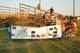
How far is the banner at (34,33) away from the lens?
21016 mm

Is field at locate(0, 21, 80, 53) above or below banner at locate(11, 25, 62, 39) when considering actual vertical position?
below

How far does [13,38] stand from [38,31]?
7.35ft

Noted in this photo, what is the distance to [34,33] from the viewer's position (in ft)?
69.3

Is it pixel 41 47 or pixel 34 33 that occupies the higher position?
pixel 34 33

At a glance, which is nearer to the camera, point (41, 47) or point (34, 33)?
point (41, 47)

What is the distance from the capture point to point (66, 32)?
75.5 ft

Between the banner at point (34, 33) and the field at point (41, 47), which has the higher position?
the banner at point (34, 33)

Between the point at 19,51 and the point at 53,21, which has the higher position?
the point at 53,21

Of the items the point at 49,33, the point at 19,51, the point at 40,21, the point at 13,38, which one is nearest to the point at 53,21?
the point at 40,21

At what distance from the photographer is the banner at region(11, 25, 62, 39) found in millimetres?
21016

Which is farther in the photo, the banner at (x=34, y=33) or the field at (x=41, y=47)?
the banner at (x=34, y=33)

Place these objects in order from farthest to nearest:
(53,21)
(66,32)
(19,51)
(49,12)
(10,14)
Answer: (10,14)
(49,12)
(53,21)
(66,32)
(19,51)

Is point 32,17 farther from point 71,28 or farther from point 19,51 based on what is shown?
point 19,51

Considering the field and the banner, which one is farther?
the banner
